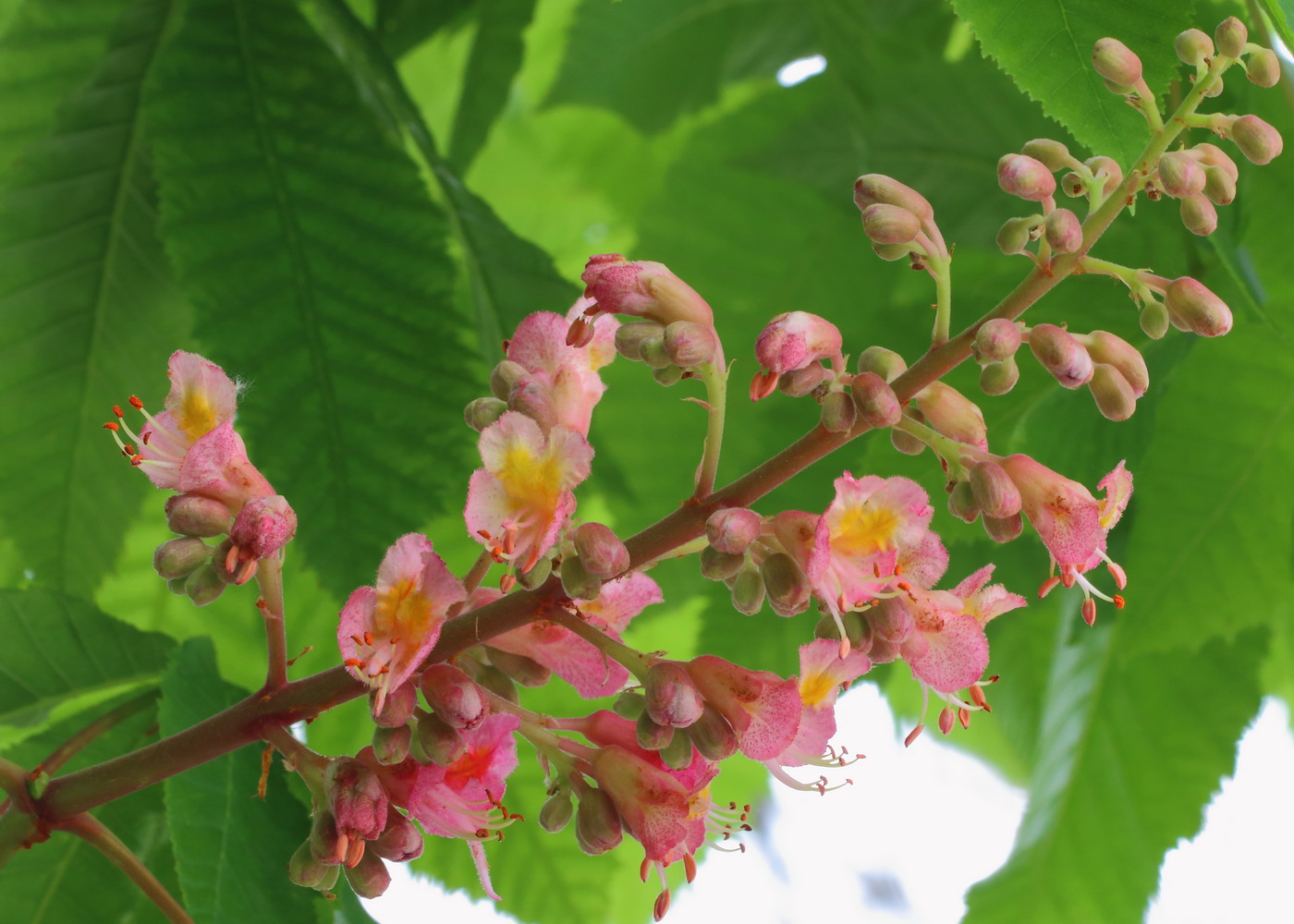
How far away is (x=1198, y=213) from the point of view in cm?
44

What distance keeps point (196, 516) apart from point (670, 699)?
172mm

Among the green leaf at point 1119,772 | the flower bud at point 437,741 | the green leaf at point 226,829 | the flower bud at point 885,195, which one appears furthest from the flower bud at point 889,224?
the green leaf at point 1119,772

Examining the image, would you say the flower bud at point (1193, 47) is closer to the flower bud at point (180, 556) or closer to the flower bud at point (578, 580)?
the flower bud at point (578, 580)

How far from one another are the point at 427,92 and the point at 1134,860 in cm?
84

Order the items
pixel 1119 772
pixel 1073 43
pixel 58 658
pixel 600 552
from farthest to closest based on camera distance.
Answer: pixel 1119 772, pixel 58 658, pixel 1073 43, pixel 600 552

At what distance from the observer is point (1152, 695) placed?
33.8 inches

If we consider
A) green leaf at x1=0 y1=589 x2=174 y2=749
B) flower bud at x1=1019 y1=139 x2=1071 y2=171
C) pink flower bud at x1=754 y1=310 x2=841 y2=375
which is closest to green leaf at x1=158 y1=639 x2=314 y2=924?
green leaf at x1=0 y1=589 x2=174 y2=749

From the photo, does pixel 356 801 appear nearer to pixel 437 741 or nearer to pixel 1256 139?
pixel 437 741

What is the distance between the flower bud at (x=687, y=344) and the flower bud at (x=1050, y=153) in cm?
14

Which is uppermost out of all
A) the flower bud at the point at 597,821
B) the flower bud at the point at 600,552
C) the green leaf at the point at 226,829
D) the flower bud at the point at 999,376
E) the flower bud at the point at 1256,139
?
the flower bud at the point at 1256,139

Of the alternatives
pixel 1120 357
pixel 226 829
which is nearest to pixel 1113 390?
pixel 1120 357

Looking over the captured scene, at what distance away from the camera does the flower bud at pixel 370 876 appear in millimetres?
467

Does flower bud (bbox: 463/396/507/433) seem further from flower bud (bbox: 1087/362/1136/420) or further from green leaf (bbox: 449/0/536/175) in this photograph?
green leaf (bbox: 449/0/536/175)

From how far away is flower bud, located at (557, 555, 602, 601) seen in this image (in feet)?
1.38
